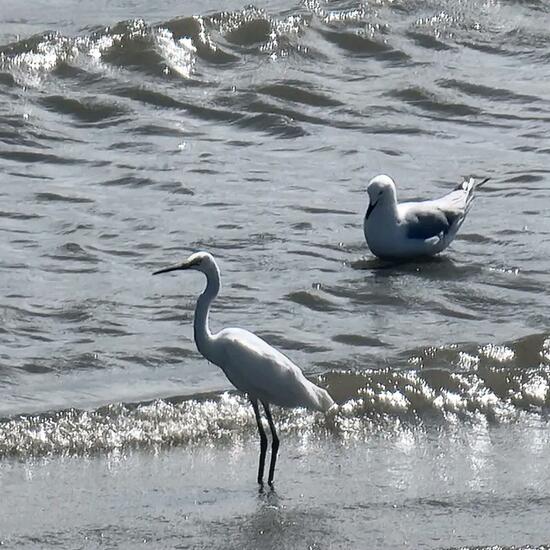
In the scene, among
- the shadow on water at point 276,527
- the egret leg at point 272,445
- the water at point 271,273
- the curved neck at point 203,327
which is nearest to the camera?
the shadow on water at point 276,527

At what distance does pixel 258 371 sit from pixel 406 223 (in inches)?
145

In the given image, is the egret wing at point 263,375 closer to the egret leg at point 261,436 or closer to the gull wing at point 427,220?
the egret leg at point 261,436

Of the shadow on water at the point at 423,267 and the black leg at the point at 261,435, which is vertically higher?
the shadow on water at the point at 423,267

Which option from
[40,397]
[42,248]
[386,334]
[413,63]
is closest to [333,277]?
[386,334]

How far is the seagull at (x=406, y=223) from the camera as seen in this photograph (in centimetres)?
1036

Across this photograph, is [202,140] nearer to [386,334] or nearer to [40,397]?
[386,334]

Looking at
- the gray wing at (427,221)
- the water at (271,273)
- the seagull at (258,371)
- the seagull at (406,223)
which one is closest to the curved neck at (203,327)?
the seagull at (258,371)

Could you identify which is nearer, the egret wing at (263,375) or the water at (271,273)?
the water at (271,273)

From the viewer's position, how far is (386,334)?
898 centimetres

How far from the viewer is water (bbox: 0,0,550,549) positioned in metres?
6.75

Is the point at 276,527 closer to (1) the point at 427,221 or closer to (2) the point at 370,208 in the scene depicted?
(2) the point at 370,208

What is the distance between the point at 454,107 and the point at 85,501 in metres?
8.21

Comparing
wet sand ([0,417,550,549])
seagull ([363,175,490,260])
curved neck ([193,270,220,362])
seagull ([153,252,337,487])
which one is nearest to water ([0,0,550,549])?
wet sand ([0,417,550,549])

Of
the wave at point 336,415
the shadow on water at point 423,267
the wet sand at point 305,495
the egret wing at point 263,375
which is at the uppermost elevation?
the egret wing at point 263,375
